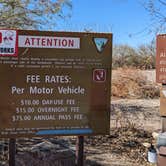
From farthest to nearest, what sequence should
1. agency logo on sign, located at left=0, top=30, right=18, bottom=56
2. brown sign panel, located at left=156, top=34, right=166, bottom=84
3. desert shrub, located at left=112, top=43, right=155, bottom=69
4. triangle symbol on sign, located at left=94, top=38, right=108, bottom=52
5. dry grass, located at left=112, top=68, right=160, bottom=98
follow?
desert shrub, located at left=112, top=43, right=155, bottom=69, dry grass, located at left=112, top=68, right=160, bottom=98, brown sign panel, located at left=156, top=34, right=166, bottom=84, triangle symbol on sign, located at left=94, top=38, right=108, bottom=52, agency logo on sign, located at left=0, top=30, right=18, bottom=56

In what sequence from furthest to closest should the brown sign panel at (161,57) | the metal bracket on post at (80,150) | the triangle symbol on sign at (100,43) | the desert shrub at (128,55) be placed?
the desert shrub at (128,55) → the brown sign panel at (161,57) → the metal bracket on post at (80,150) → the triangle symbol on sign at (100,43)

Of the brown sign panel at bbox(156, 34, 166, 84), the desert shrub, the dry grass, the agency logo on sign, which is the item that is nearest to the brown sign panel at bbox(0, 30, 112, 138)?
the agency logo on sign

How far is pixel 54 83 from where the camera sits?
5961 mm

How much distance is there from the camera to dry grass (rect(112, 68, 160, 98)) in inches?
735

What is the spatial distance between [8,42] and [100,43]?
3.58 ft

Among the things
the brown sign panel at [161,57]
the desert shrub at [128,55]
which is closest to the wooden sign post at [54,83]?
the brown sign panel at [161,57]

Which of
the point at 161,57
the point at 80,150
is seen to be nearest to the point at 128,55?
the point at 161,57

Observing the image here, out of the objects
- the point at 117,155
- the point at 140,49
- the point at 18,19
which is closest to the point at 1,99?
the point at 117,155

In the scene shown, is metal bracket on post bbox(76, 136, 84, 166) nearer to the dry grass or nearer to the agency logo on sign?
the agency logo on sign

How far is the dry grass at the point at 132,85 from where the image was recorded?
18.7 meters

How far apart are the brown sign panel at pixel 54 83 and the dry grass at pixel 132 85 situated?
12155 mm

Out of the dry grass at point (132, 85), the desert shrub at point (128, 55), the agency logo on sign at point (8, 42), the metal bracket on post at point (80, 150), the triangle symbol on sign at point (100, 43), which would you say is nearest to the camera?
the agency logo on sign at point (8, 42)

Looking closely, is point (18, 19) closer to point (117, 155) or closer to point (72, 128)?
point (117, 155)

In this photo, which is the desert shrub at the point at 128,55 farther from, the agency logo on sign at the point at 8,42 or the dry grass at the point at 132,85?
the agency logo on sign at the point at 8,42
